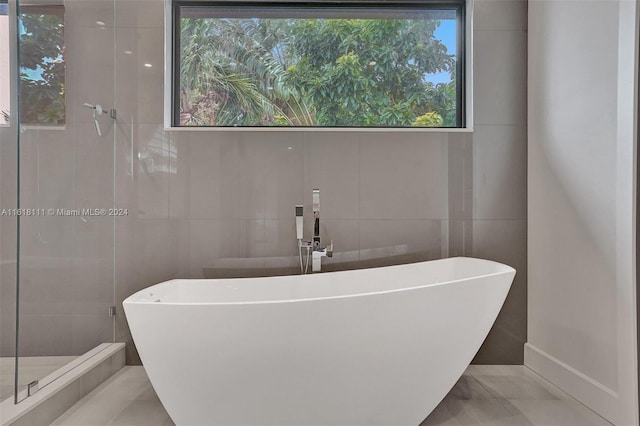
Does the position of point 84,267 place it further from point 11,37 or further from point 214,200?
point 11,37

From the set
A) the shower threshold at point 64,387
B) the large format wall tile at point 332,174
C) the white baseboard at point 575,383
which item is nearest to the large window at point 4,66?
the shower threshold at point 64,387

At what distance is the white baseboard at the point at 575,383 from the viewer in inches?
69.4

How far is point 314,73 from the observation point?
8.35 feet

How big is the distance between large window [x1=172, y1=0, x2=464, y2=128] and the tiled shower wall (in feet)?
0.50

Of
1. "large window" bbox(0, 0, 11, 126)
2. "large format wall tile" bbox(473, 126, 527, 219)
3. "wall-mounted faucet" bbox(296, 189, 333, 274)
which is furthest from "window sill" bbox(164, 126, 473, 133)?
"large window" bbox(0, 0, 11, 126)

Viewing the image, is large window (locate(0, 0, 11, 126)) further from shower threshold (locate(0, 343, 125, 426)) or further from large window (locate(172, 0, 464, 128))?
shower threshold (locate(0, 343, 125, 426))

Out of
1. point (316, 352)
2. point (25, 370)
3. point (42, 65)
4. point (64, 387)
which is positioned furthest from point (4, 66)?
point (316, 352)

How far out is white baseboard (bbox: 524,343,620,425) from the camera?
69.4 inches

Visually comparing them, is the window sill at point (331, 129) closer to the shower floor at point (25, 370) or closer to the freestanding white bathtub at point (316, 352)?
the freestanding white bathtub at point (316, 352)

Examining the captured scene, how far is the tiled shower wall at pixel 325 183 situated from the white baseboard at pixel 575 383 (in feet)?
0.44

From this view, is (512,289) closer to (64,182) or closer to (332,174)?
(332,174)

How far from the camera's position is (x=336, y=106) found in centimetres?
254

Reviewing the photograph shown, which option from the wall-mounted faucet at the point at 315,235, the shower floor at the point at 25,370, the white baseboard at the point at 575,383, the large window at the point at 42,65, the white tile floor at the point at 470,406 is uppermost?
the large window at the point at 42,65

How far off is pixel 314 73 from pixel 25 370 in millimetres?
2135
